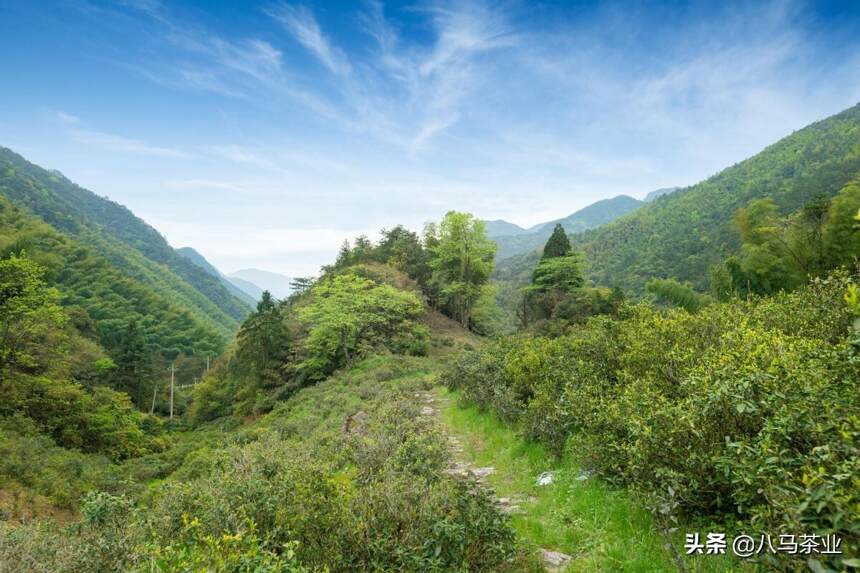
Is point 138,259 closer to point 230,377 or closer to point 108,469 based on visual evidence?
point 230,377

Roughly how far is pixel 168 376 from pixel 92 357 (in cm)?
2345

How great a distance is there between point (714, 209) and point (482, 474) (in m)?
117

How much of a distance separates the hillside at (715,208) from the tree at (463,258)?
41.4m

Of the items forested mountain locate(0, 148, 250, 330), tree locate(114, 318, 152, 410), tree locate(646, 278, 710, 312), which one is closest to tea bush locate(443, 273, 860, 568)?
tree locate(646, 278, 710, 312)

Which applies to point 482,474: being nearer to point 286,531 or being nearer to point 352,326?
point 286,531

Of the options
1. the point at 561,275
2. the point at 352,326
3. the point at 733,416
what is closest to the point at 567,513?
the point at 733,416

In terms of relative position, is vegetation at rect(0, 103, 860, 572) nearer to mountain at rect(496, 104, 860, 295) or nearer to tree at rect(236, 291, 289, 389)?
tree at rect(236, 291, 289, 389)

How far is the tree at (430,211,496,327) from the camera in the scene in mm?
36531

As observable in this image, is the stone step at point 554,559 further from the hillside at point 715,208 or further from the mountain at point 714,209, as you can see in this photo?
the mountain at point 714,209

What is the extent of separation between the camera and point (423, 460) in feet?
23.0

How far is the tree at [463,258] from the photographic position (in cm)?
3653

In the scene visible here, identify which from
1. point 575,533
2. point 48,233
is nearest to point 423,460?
point 575,533

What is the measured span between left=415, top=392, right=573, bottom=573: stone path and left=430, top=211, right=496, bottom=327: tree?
23.0m

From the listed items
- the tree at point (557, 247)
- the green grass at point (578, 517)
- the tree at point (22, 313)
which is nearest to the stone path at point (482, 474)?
the green grass at point (578, 517)
